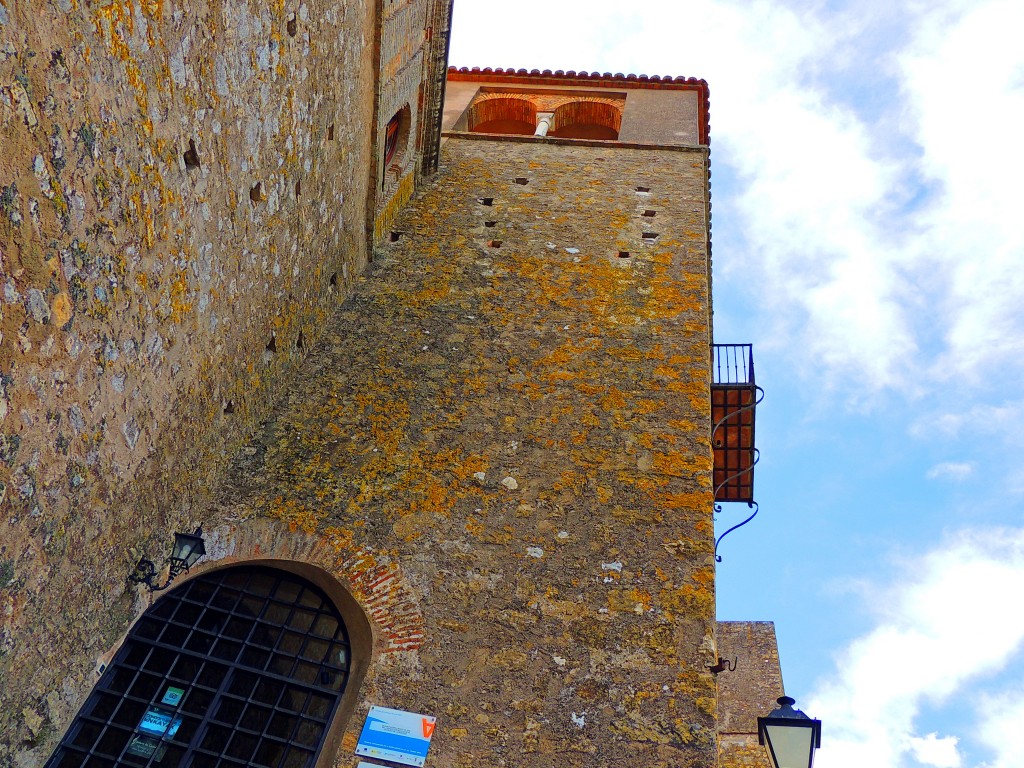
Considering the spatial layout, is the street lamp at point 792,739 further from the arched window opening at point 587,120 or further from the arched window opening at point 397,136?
the arched window opening at point 587,120

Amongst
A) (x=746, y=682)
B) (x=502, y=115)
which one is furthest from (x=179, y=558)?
(x=746, y=682)

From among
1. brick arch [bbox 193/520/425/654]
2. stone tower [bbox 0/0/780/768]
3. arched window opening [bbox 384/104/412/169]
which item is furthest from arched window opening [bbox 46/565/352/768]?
arched window opening [bbox 384/104/412/169]

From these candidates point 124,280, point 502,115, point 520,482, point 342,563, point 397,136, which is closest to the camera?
point 124,280

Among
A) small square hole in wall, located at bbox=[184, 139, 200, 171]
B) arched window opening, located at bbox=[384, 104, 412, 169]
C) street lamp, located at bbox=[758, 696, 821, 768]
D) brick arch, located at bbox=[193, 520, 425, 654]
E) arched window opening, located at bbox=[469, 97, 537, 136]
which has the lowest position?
street lamp, located at bbox=[758, 696, 821, 768]

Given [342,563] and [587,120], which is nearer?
[342,563]

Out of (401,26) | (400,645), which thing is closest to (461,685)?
(400,645)

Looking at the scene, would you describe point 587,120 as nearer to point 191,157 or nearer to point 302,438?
point 302,438

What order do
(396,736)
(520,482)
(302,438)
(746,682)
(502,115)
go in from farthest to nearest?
(502,115)
(746,682)
(302,438)
(520,482)
(396,736)

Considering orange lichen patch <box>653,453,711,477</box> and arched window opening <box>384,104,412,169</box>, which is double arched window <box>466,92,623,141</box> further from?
orange lichen patch <box>653,453,711,477</box>

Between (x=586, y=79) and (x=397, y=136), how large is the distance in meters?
4.31

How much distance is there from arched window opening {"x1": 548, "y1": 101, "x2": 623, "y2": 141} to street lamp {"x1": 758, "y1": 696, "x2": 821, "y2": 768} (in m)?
8.55

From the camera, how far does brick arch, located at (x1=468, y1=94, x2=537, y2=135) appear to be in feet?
39.0

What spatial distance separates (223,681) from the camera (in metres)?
4.79

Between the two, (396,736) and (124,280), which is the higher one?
(124,280)
